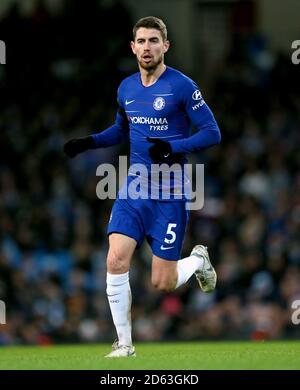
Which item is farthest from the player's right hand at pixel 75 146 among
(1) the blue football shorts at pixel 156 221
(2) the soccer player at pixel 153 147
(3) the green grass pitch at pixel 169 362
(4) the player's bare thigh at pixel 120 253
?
(3) the green grass pitch at pixel 169 362

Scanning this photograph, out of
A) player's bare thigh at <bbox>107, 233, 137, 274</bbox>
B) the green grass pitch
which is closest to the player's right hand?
player's bare thigh at <bbox>107, 233, 137, 274</bbox>

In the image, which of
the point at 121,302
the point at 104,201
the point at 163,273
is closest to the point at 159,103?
the point at 163,273

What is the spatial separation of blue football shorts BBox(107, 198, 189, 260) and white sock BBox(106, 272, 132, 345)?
349 millimetres

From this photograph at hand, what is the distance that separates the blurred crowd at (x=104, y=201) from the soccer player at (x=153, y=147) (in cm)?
557

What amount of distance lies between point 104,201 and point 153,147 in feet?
29.6

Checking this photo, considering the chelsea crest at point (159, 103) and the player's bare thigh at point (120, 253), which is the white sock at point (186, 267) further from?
the chelsea crest at point (159, 103)

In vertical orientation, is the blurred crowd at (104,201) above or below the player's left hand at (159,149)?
below

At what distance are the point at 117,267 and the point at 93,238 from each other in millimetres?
8379

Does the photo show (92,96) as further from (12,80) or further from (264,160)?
(264,160)

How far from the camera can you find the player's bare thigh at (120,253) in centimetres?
992

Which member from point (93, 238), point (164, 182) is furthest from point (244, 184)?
point (164, 182)

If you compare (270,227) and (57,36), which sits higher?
(57,36)

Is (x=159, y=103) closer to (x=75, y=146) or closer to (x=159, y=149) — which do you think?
(x=159, y=149)

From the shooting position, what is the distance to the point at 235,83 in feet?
67.5
